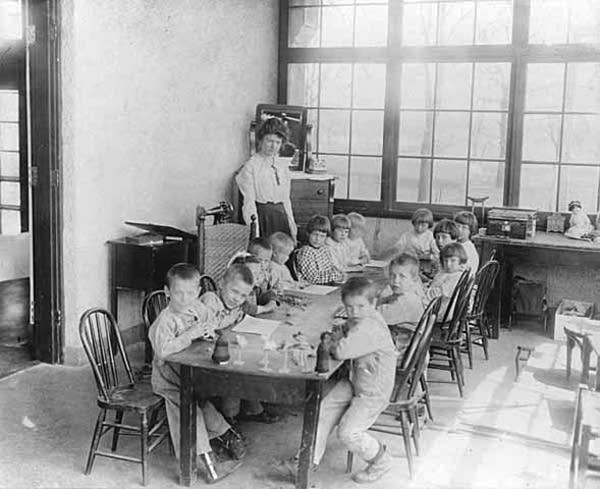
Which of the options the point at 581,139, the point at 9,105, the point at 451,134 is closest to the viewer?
the point at 581,139

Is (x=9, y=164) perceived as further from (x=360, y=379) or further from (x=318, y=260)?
(x=360, y=379)

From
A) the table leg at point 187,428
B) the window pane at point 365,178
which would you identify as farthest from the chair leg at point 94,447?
the window pane at point 365,178

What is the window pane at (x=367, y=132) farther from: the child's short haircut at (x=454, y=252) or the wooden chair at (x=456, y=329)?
the wooden chair at (x=456, y=329)

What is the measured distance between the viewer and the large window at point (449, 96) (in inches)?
298

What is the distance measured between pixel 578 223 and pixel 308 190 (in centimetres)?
245

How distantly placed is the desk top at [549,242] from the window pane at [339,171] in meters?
1.74

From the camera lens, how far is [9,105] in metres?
8.90

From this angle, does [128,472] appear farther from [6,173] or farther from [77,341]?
[6,173]

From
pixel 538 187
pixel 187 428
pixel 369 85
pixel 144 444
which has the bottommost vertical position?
pixel 144 444

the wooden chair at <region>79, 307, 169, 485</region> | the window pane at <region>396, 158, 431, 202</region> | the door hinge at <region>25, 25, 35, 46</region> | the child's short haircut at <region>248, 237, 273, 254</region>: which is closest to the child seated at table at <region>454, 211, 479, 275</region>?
the window pane at <region>396, 158, 431, 202</region>

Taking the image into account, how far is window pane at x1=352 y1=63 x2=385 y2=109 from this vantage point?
8242 millimetres

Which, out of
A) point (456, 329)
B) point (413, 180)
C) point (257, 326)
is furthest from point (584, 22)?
point (257, 326)

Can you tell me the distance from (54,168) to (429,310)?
2.86 metres

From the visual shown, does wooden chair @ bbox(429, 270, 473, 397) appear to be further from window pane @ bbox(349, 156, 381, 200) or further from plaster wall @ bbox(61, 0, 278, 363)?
window pane @ bbox(349, 156, 381, 200)
